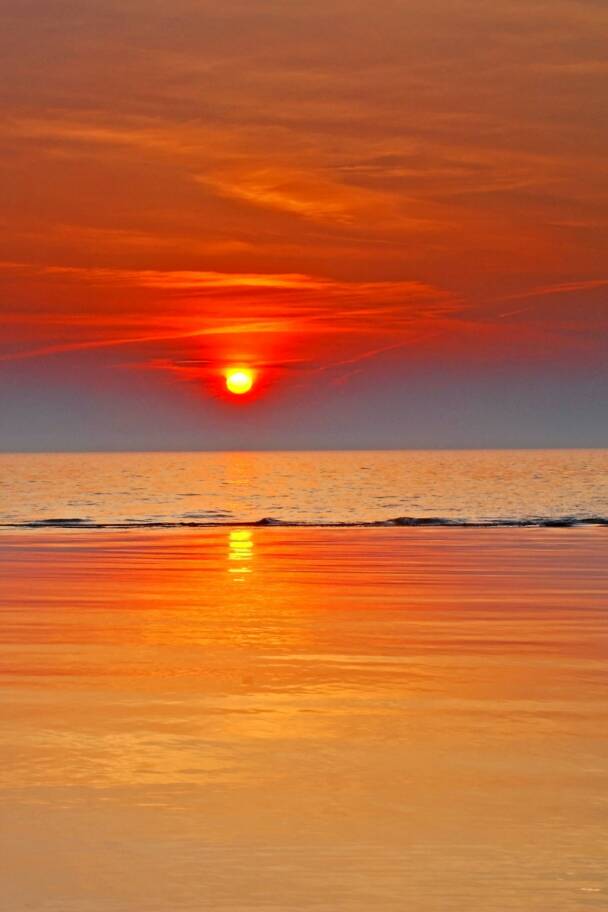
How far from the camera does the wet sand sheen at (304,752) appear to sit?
20.2 ft

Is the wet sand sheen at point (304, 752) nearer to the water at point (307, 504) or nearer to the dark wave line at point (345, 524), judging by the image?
the dark wave line at point (345, 524)

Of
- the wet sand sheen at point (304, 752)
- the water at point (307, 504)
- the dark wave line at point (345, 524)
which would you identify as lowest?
the wet sand sheen at point (304, 752)

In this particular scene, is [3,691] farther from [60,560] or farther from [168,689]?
[60,560]

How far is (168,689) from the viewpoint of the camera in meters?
11.0

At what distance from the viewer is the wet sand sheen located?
20.2ft

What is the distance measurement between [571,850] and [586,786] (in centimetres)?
126

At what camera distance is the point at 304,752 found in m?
8.63

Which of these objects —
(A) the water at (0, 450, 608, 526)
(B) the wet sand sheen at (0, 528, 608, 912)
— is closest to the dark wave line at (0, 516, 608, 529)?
(A) the water at (0, 450, 608, 526)

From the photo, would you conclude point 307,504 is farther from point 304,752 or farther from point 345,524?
point 304,752

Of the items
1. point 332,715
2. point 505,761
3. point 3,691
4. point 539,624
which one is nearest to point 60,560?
point 539,624

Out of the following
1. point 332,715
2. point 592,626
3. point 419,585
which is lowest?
point 332,715

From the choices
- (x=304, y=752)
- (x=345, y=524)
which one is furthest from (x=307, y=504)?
(x=304, y=752)

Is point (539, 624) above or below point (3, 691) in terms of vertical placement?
above

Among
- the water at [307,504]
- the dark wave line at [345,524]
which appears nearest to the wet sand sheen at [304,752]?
the dark wave line at [345,524]
